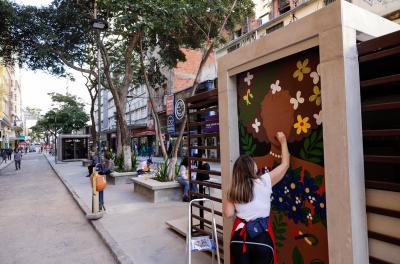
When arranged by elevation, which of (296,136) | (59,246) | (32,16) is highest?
(32,16)

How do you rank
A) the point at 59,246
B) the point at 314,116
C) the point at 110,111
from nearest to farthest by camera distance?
the point at 314,116, the point at 59,246, the point at 110,111

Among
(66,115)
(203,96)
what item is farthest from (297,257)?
(66,115)

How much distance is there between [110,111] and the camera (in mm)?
65125

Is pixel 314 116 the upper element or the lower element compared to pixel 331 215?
upper

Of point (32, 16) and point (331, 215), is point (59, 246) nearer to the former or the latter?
point (331, 215)

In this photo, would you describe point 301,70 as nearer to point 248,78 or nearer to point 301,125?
point 301,125

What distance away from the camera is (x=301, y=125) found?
342cm

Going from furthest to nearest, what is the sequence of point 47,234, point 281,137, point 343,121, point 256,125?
point 47,234
point 256,125
point 281,137
point 343,121

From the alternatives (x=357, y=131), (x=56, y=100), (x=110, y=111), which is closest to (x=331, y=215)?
(x=357, y=131)

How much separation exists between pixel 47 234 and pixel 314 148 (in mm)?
6345

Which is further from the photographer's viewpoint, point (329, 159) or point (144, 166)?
point (144, 166)

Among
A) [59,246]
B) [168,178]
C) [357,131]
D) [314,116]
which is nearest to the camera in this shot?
[357,131]

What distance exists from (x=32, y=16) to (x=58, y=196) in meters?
8.64

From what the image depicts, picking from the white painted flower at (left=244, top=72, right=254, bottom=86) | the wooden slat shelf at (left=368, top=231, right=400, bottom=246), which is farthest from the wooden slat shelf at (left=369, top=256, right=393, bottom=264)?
the white painted flower at (left=244, top=72, right=254, bottom=86)
